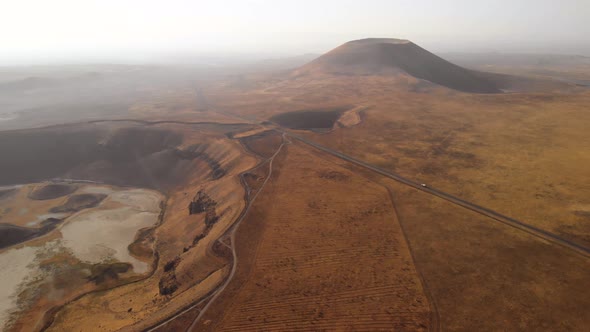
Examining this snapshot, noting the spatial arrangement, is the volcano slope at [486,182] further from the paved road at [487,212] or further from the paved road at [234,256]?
the paved road at [234,256]

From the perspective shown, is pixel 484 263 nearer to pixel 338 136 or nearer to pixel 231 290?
pixel 231 290

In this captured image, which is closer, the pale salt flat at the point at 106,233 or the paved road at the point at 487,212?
the paved road at the point at 487,212

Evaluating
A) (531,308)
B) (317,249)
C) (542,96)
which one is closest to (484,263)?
(531,308)

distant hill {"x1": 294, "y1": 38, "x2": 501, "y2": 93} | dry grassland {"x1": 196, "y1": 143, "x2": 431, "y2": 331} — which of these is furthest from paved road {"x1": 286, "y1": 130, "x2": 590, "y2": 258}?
distant hill {"x1": 294, "y1": 38, "x2": 501, "y2": 93}

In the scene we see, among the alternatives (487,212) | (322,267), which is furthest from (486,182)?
(322,267)

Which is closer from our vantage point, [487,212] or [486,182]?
[487,212]

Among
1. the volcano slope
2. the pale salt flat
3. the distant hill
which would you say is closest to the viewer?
the volcano slope

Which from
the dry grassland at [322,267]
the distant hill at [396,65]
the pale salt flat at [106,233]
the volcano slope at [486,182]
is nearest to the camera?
the dry grassland at [322,267]

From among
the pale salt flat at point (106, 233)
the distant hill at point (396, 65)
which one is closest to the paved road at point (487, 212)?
the pale salt flat at point (106, 233)

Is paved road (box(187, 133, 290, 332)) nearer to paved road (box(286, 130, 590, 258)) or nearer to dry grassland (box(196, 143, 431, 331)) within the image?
dry grassland (box(196, 143, 431, 331))

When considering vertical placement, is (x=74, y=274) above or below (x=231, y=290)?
below

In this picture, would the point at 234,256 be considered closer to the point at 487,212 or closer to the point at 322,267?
the point at 322,267
